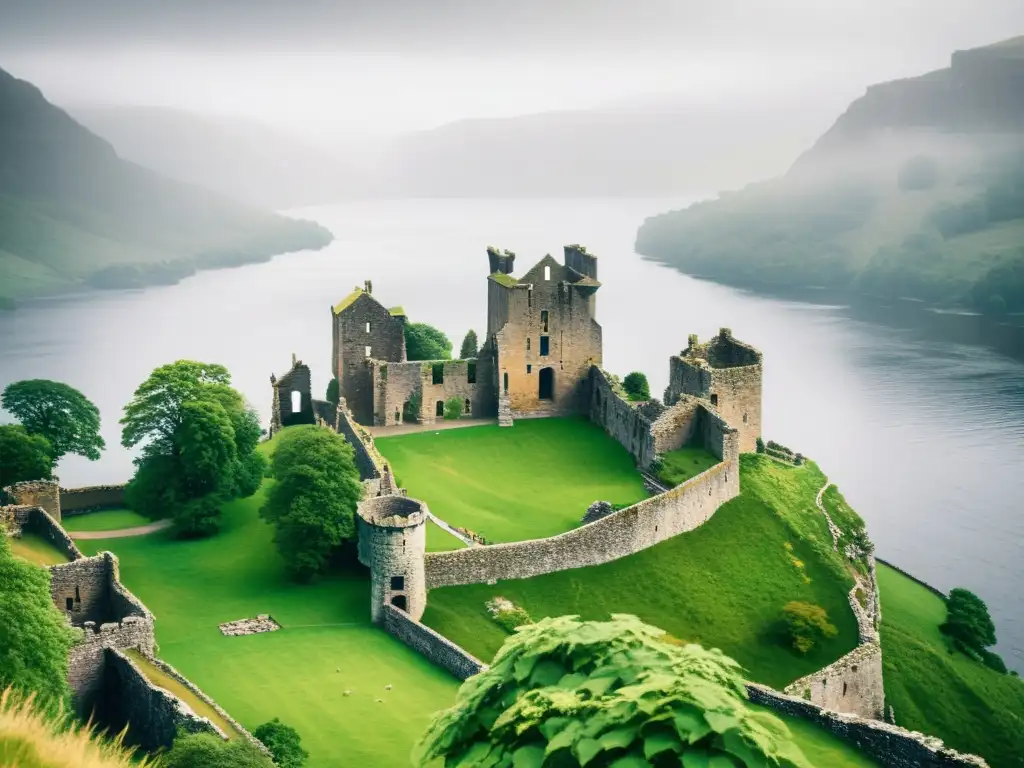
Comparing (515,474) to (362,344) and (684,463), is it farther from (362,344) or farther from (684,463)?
(362,344)

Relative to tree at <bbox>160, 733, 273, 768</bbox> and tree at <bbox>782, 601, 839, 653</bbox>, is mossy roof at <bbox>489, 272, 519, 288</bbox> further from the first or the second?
tree at <bbox>160, 733, 273, 768</bbox>

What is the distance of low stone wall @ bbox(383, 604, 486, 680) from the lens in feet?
107

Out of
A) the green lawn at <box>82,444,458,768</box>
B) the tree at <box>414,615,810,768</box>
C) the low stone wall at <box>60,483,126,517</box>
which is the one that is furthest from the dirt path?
the tree at <box>414,615,810,768</box>

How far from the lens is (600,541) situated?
40.0 m

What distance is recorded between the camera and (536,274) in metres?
53.4

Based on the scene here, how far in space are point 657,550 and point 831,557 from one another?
21.6 feet

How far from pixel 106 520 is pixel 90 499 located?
5.69ft

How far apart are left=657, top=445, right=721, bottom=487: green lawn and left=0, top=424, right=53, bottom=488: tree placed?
21.1 metres

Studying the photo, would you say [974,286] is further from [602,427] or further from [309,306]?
[602,427]

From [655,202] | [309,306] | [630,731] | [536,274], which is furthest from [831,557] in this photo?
[655,202]

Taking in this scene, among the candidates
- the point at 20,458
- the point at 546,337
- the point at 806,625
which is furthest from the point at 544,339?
the point at 20,458

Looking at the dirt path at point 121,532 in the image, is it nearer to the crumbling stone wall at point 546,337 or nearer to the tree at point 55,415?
the tree at point 55,415

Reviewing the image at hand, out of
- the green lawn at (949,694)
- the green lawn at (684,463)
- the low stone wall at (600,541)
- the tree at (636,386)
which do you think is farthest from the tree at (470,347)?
the green lawn at (949,694)

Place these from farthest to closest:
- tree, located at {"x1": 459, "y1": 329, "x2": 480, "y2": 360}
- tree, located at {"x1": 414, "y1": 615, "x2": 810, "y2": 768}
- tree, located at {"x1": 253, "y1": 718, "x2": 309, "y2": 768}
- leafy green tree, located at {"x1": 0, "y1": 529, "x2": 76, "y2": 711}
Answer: tree, located at {"x1": 459, "y1": 329, "x2": 480, "y2": 360} < tree, located at {"x1": 253, "y1": 718, "x2": 309, "y2": 768} < leafy green tree, located at {"x1": 0, "y1": 529, "x2": 76, "y2": 711} < tree, located at {"x1": 414, "y1": 615, "x2": 810, "y2": 768}
